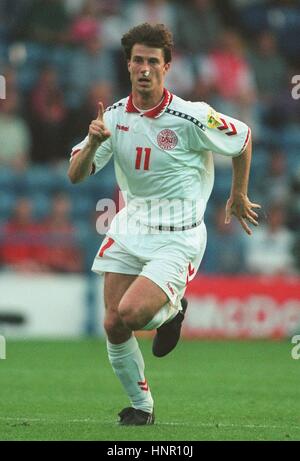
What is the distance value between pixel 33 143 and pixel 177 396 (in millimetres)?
7267

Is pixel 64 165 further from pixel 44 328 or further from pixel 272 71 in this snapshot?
pixel 272 71

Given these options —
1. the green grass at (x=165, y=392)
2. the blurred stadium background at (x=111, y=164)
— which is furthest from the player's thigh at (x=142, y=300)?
the blurred stadium background at (x=111, y=164)

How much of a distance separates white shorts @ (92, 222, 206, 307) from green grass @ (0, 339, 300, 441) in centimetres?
86

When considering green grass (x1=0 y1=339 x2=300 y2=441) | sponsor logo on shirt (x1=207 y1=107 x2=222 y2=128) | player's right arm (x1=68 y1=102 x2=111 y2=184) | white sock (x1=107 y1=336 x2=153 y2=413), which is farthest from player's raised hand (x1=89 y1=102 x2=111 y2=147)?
green grass (x1=0 y1=339 x2=300 y2=441)

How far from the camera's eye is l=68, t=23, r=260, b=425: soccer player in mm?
7121

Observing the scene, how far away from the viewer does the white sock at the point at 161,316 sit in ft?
22.9

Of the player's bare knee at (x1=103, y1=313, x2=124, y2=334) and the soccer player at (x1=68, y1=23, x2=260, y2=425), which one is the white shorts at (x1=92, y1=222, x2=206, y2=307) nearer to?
the soccer player at (x1=68, y1=23, x2=260, y2=425)

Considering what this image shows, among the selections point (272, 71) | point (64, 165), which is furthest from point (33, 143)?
point (272, 71)

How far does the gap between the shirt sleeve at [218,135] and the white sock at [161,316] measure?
3.23 feet

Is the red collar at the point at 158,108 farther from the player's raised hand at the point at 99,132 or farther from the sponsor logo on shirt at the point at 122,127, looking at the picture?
the player's raised hand at the point at 99,132

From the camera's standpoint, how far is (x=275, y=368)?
10.8m

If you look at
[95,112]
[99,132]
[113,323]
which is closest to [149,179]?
[99,132]

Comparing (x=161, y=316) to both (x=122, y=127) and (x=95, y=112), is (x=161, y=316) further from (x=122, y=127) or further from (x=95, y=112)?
(x=95, y=112)

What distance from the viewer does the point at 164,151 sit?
283 inches
